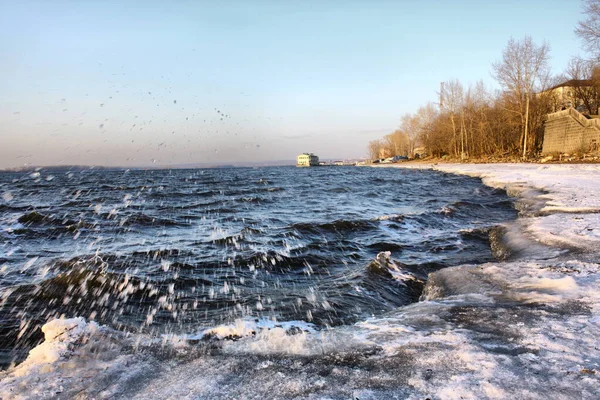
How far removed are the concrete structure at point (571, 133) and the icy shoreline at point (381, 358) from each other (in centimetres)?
3672

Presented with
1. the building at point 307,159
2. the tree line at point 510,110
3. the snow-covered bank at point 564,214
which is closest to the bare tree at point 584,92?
the tree line at point 510,110

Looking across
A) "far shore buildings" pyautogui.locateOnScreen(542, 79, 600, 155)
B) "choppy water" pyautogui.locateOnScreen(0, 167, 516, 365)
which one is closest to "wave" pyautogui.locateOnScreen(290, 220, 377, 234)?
"choppy water" pyautogui.locateOnScreen(0, 167, 516, 365)

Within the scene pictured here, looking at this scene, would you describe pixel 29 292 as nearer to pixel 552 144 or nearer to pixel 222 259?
pixel 222 259

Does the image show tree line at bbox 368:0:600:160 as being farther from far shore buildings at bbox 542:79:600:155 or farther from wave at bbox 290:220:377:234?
wave at bbox 290:220:377:234

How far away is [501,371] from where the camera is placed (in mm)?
2260

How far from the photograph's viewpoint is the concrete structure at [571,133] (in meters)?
32.0

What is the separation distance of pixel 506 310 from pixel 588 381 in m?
1.45

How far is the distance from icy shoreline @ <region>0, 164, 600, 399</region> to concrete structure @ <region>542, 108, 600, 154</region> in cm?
3672

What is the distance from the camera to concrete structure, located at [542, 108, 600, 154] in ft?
105

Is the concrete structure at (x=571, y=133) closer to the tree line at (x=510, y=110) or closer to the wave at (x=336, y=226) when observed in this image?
the tree line at (x=510, y=110)

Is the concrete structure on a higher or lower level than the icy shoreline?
higher

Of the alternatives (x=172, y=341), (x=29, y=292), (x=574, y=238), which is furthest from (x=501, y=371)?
(x=29, y=292)

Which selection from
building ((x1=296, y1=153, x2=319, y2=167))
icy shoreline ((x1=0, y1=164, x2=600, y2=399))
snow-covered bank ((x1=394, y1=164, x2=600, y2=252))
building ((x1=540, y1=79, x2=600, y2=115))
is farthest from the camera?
building ((x1=296, y1=153, x2=319, y2=167))

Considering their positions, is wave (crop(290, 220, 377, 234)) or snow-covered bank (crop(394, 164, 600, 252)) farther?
wave (crop(290, 220, 377, 234))
